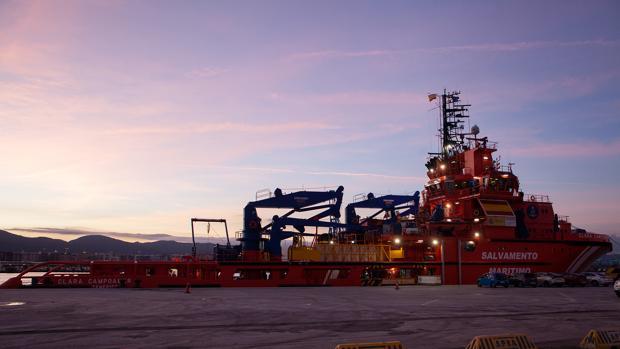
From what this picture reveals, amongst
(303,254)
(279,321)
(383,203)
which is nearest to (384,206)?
(383,203)

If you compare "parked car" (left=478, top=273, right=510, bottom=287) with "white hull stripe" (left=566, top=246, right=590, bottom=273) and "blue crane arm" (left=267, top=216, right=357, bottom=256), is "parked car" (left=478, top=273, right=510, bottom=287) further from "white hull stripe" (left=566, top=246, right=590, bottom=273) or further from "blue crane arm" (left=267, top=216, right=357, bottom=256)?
"blue crane arm" (left=267, top=216, right=357, bottom=256)

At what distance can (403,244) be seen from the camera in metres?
44.2

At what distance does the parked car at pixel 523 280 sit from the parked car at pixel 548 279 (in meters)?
Answer: 0.40

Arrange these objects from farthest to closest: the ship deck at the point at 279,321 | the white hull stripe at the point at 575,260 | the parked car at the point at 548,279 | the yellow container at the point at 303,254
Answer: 1. the white hull stripe at the point at 575,260
2. the parked car at the point at 548,279
3. the yellow container at the point at 303,254
4. the ship deck at the point at 279,321

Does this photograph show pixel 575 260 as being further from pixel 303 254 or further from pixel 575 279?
pixel 303 254

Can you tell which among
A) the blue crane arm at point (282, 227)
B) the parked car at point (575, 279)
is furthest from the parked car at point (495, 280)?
the blue crane arm at point (282, 227)

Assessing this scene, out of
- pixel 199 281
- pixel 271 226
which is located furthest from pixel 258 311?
pixel 271 226

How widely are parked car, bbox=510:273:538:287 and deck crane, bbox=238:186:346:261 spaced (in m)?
14.2

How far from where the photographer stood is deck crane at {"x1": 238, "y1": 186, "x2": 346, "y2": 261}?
40.5m

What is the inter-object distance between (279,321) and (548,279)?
31.5 m

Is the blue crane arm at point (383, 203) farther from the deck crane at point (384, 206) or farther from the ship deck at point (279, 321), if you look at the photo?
the ship deck at point (279, 321)

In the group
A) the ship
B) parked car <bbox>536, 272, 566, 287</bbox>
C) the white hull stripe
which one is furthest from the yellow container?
the white hull stripe

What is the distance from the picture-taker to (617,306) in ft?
77.4

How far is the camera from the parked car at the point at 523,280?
1630 inches
